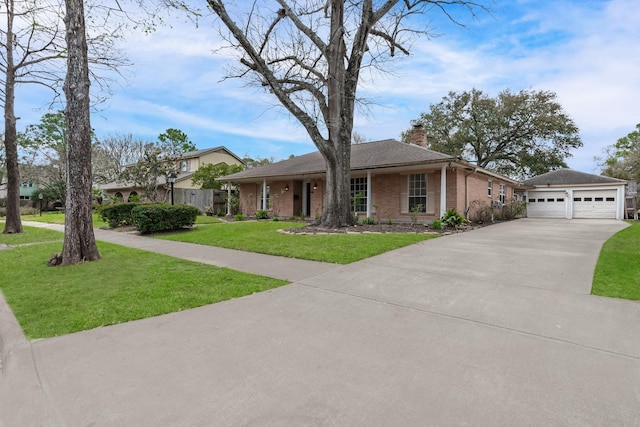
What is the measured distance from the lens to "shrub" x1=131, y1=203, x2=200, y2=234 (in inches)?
467

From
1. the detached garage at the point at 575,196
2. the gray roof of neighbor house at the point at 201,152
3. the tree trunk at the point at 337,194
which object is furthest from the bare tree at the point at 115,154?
the detached garage at the point at 575,196

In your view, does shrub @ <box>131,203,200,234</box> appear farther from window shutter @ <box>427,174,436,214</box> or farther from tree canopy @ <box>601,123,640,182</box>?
tree canopy @ <box>601,123,640,182</box>

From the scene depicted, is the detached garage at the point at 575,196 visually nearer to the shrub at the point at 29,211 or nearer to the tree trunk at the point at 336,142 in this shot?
the tree trunk at the point at 336,142

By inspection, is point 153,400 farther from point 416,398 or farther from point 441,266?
point 441,266

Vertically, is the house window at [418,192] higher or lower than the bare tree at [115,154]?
lower

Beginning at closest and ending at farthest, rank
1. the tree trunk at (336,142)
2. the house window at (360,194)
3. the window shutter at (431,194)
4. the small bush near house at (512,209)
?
1. the tree trunk at (336,142)
2. the window shutter at (431,194)
3. the house window at (360,194)
4. the small bush near house at (512,209)

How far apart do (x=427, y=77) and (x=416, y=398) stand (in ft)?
43.7

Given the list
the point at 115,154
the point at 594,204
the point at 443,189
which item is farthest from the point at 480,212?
the point at 115,154

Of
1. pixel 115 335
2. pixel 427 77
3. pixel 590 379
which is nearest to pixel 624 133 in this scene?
pixel 427 77

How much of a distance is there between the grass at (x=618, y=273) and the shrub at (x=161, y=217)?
40.9ft

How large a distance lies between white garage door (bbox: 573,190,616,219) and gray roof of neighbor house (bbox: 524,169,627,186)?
0.74 metres

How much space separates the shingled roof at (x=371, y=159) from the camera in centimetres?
1341

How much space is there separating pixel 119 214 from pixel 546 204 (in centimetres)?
2700

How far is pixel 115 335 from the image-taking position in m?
3.21
